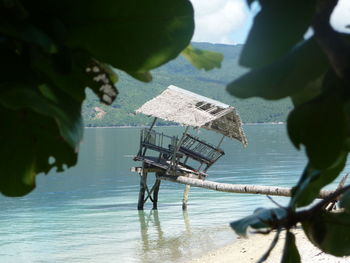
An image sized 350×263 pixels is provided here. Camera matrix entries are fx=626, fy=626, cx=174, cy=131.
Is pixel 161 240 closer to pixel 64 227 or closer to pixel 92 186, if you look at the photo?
pixel 64 227

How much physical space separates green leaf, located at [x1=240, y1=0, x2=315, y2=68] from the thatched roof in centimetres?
1681

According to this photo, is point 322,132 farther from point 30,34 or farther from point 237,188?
point 237,188

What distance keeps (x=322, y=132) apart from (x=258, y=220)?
0.11 meters

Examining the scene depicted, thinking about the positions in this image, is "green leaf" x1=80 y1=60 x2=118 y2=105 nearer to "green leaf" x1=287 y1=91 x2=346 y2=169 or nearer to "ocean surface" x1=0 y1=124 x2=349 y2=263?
"green leaf" x1=287 y1=91 x2=346 y2=169

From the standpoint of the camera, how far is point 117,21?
47 centimetres

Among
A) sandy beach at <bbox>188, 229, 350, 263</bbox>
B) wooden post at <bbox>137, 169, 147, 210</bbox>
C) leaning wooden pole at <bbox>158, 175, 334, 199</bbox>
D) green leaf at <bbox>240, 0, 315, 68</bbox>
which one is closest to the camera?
green leaf at <bbox>240, 0, 315, 68</bbox>

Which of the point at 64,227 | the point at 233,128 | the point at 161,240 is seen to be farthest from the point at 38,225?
the point at 233,128

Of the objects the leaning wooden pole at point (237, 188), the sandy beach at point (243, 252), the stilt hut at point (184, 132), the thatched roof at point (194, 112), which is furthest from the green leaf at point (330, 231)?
the stilt hut at point (184, 132)

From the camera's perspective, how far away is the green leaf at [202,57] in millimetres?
563

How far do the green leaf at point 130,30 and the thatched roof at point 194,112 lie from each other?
658 inches

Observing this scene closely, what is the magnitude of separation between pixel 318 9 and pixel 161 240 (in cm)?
1875

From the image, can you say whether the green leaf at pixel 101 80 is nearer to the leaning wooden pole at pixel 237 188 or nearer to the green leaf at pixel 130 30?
the green leaf at pixel 130 30

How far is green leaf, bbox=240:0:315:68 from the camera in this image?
1.20 feet

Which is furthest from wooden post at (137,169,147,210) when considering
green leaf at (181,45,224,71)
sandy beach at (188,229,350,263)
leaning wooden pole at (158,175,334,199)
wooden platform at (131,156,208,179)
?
green leaf at (181,45,224,71)
